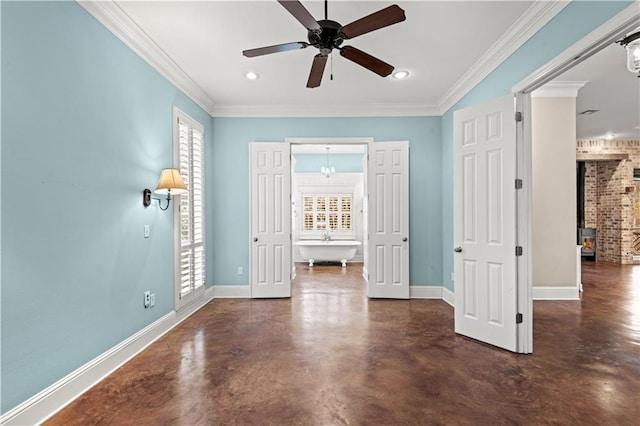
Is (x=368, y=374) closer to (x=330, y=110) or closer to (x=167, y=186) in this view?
(x=167, y=186)

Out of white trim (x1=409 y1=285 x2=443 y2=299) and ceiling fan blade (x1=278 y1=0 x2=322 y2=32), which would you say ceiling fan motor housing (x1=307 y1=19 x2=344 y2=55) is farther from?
white trim (x1=409 y1=285 x2=443 y2=299)

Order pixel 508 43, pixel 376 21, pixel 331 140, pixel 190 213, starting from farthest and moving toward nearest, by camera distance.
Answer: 1. pixel 331 140
2. pixel 190 213
3. pixel 508 43
4. pixel 376 21

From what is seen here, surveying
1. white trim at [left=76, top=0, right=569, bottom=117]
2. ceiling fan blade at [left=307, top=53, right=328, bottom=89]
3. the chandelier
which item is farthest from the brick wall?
ceiling fan blade at [left=307, top=53, right=328, bottom=89]

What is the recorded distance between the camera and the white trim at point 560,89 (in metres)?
4.84

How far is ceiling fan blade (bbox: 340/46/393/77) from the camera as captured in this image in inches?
101

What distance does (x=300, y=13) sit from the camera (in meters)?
2.09

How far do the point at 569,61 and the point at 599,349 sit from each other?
2.71m

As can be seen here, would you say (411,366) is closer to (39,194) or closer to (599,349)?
(599,349)

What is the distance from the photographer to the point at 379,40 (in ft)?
10.9

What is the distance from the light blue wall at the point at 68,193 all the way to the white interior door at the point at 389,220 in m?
3.15

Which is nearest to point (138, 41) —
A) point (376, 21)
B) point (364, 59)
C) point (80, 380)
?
point (364, 59)

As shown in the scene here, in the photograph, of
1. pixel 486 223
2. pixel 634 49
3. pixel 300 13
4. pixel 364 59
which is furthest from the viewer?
pixel 486 223

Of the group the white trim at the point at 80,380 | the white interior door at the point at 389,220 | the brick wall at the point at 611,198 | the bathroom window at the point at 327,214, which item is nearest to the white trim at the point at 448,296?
the white interior door at the point at 389,220

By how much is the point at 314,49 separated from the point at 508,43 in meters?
1.93
